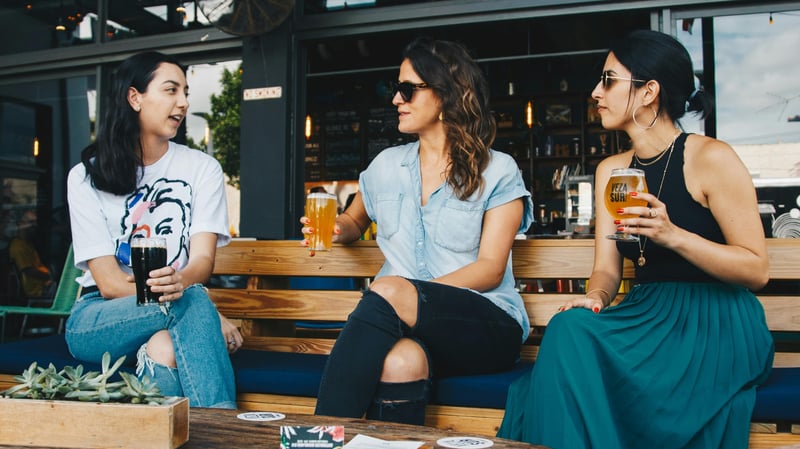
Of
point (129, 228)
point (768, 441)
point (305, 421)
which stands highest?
point (129, 228)

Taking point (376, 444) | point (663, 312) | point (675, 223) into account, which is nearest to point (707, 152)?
point (675, 223)

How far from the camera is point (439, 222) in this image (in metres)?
2.51

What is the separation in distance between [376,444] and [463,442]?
0.15 metres

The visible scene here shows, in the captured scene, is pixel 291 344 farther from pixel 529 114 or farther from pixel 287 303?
pixel 529 114

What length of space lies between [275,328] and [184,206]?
754mm

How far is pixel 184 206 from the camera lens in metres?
2.70

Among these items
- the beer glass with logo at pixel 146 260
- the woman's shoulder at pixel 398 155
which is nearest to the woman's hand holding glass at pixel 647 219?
the woman's shoulder at pixel 398 155

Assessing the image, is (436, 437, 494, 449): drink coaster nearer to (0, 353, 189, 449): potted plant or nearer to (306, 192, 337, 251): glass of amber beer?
(0, 353, 189, 449): potted plant

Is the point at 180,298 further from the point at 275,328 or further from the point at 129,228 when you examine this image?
the point at 275,328

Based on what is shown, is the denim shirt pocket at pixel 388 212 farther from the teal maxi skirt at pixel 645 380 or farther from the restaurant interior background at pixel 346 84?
the restaurant interior background at pixel 346 84

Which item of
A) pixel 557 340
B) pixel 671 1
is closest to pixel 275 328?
pixel 557 340

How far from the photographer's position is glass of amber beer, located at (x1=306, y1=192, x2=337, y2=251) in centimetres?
236

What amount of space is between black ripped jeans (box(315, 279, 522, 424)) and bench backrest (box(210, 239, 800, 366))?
464mm

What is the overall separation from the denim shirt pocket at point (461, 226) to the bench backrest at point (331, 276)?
0.34 m
